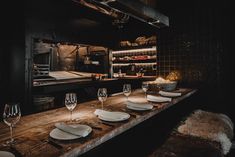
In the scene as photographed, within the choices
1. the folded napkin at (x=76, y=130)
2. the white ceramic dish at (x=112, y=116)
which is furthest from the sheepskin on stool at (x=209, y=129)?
the folded napkin at (x=76, y=130)

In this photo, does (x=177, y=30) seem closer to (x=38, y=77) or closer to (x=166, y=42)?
(x=166, y=42)

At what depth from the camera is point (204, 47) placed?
4.47m

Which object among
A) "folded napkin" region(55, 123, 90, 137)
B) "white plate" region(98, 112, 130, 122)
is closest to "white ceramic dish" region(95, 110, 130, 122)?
"white plate" region(98, 112, 130, 122)

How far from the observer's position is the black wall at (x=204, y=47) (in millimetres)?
4277

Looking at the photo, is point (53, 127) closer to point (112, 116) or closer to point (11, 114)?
point (11, 114)

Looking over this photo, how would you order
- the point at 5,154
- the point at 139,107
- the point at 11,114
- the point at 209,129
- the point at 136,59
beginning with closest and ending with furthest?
1. the point at 5,154
2. the point at 11,114
3. the point at 139,107
4. the point at 209,129
5. the point at 136,59

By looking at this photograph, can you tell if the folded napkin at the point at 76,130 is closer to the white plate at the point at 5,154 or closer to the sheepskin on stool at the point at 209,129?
the white plate at the point at 5,154

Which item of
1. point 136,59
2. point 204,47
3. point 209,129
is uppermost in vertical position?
point 204,47

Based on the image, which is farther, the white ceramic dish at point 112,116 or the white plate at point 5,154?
the white ceramic dish at point 112,116

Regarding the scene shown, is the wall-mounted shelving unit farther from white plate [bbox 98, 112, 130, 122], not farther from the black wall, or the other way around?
white plate [bbox 98, 112, 130, 122]

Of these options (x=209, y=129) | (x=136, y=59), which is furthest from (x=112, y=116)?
(x=136, y=59)

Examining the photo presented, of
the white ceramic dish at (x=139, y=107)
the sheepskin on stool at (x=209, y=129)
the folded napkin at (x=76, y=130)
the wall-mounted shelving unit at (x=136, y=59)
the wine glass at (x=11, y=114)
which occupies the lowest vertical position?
the sheepskin on stool at (x=209, y=129)

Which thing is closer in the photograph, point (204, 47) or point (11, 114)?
point (11, 114)

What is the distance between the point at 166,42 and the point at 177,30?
1.31 ft
